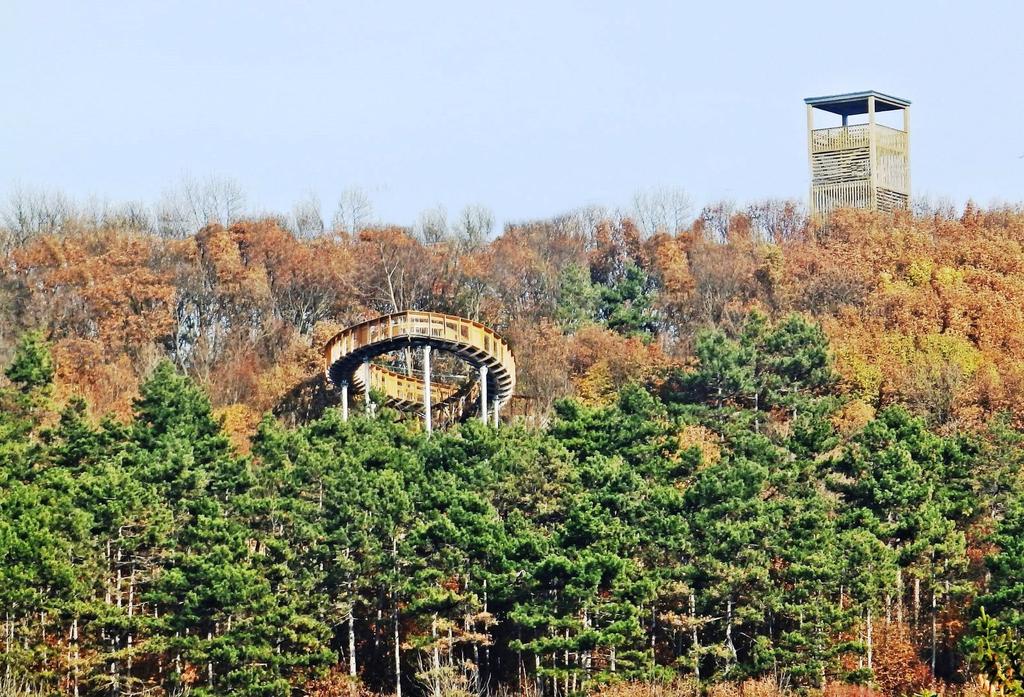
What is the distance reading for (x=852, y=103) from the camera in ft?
207

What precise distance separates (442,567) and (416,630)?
1.82 metres

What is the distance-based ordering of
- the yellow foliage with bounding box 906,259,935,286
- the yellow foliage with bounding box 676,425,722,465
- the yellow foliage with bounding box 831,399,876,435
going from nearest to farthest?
the yellow foliage with bounding box 676,425,722,465 < the yellow foliage with bounding box 831,399,876,435 < the yellow foliage with bounding box 906,259,935,286

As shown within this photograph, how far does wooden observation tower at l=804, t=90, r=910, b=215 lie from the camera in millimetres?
62875

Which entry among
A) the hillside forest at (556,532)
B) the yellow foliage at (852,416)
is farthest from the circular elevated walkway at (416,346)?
the yellow foliage at (852,416)

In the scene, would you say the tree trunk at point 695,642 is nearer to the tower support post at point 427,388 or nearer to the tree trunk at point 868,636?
the tree trunk at point 868,636

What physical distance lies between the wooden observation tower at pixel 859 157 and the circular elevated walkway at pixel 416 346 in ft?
52.5

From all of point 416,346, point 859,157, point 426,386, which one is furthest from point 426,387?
point 859,157

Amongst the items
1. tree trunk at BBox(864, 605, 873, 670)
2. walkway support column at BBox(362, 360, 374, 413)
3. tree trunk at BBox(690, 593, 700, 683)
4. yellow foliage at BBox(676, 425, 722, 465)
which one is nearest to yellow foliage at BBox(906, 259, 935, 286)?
yellow foliage at BBox(676, 425, 722, 465)

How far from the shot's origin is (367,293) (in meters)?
63.0

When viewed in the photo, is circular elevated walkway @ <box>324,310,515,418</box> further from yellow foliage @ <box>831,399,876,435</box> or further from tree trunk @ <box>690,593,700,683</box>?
tree trunk @ <box>690,593,700,683</box>

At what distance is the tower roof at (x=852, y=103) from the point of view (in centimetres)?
6259

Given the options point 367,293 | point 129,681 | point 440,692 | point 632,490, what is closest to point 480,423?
point 632,490

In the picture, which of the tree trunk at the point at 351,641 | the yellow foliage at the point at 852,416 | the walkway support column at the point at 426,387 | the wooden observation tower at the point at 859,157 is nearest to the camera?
the tree trunk at the point at 351,641

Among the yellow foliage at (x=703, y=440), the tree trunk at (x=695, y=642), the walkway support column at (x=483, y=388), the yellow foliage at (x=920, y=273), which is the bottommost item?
the tree trunk at (x=695, y=642)
